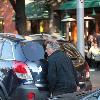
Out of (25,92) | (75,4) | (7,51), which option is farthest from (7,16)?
(25,92)

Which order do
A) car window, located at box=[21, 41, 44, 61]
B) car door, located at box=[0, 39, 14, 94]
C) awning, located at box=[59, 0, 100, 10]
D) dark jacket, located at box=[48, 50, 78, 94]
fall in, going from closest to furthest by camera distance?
1. dark jacket, located at box=[48, 50, 78, 94]
2. car door, located at box=[0, 39, 14, 94]
3. car window, located at box=[21, 41, 44, 61]
4. awning, located at box=[59, 0, 100, 10]

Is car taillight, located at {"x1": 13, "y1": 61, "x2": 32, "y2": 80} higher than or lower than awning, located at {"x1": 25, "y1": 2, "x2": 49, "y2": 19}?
higher

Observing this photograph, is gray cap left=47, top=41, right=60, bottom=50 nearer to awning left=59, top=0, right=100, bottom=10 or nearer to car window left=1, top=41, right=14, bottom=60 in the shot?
car window left=1, top=41, right=14, bottom=60

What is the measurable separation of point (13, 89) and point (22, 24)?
11.3 m

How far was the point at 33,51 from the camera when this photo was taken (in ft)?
29.5

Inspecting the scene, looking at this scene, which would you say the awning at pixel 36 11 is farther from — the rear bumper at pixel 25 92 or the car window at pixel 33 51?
the rear bumper at pixel 25 92

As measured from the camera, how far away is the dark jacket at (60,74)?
8.45 metres

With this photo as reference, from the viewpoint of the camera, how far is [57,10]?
1227 inches

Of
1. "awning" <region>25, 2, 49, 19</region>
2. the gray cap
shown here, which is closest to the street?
the gray cap

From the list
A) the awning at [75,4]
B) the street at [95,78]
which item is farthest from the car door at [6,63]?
the awning at [75,4]

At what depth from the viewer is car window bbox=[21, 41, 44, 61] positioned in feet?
29.2

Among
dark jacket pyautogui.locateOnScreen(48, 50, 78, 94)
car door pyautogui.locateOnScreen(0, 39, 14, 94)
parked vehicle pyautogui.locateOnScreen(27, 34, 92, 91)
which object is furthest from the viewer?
parked vehicle pyautogui.locateOnScreen(27, 34, 92, 91)

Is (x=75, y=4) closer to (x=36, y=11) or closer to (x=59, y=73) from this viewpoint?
(x=36, y=11)

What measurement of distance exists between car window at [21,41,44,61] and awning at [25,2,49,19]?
23852 mm
